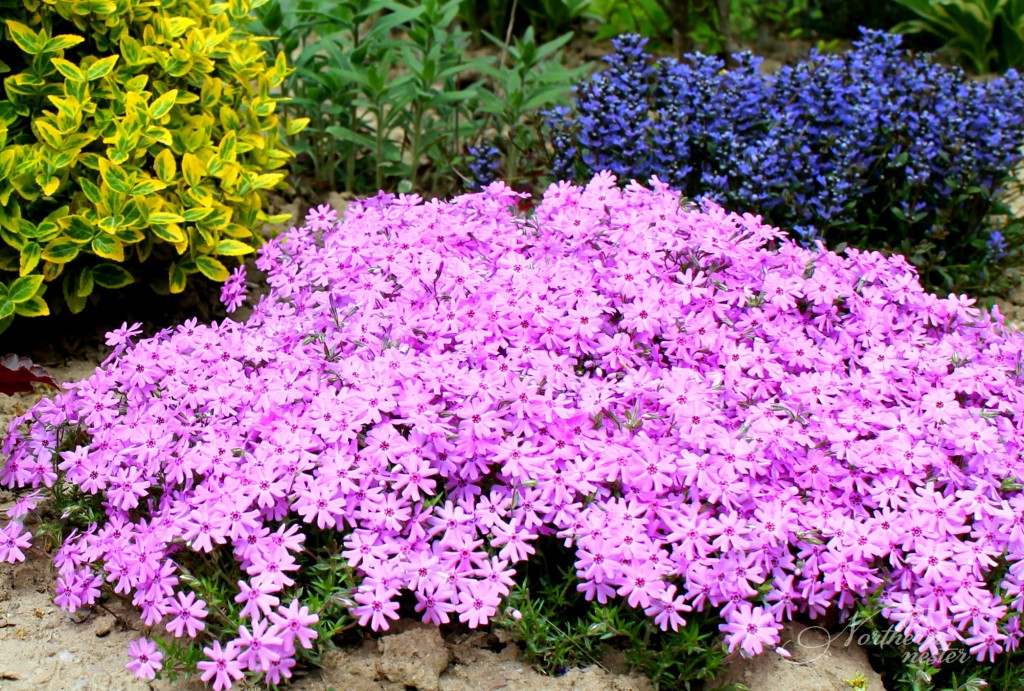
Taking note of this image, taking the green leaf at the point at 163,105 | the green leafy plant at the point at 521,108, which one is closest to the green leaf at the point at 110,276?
the green leaf at the point at 163,105

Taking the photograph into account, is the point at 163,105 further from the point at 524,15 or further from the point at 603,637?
the point at 524,15

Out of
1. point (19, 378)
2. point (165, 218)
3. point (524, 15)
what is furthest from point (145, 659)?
point (524, 15)

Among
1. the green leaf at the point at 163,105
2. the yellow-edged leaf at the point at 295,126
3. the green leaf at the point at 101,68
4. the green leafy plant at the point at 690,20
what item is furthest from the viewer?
the green leafy plant at the point at 690,20

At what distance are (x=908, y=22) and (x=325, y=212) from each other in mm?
4347

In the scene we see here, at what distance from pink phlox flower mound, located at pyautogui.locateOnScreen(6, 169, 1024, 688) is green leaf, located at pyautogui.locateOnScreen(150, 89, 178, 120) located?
782 mm

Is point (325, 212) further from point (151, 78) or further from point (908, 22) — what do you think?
point (908, 22)

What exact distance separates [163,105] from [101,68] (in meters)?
0.22

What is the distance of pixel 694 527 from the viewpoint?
239 centimetres

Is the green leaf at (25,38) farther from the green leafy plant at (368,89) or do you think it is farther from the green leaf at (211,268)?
the green leafy plant at (368,89)

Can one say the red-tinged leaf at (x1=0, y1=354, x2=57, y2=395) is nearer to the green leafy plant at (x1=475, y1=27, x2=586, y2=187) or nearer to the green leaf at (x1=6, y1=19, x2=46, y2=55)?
the green leaf at (x1=6, y1=19, x2=46, y2=55)

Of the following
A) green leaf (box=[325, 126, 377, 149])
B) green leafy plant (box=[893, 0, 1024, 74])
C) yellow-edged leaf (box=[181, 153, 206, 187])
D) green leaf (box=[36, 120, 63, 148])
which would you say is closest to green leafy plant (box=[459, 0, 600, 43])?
green leaf (box=[325, 126, 377, 149])

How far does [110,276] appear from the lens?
3445 millimetres

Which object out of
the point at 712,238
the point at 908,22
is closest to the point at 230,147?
the point at 712,238

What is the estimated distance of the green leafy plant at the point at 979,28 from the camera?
5.96 m
